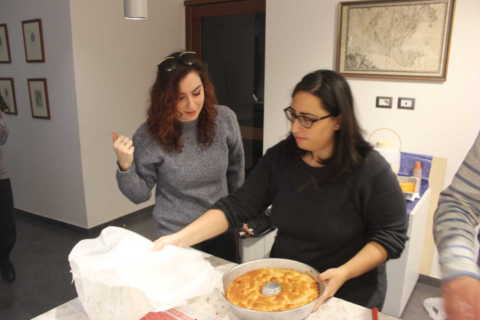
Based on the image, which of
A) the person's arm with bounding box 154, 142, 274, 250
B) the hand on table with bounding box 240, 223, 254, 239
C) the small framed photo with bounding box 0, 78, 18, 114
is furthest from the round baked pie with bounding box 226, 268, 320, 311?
the small framed photo with bounding box 0, 78, 18, 114

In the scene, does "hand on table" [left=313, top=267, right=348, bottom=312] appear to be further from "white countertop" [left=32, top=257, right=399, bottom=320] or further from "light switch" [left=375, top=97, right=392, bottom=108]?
"light switch" [left=375, top=97, right=392, bottom=108]

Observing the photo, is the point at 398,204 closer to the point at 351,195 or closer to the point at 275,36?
the point at 351,195

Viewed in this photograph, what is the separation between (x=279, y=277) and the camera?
105 centimetres

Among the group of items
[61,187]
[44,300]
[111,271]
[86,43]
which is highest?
[86,43]

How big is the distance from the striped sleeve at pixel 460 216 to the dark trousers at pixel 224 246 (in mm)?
921

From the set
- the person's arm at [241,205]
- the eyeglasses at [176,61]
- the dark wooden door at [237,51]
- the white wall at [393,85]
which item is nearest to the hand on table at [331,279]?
the person's arm at [241,205]

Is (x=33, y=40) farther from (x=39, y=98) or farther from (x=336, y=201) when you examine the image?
(x=336, y=201)

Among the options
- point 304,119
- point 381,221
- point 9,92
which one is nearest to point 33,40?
point 9,92

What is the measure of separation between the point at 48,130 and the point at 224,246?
2.50 m

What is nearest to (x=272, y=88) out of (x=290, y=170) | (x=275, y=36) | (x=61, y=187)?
(x=275, y=36)

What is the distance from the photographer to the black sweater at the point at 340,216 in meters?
1.15

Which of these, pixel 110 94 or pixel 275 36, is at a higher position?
pixel 275 36

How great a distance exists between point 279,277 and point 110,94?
287 centimetres

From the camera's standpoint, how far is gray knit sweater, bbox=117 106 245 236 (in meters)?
1.50
